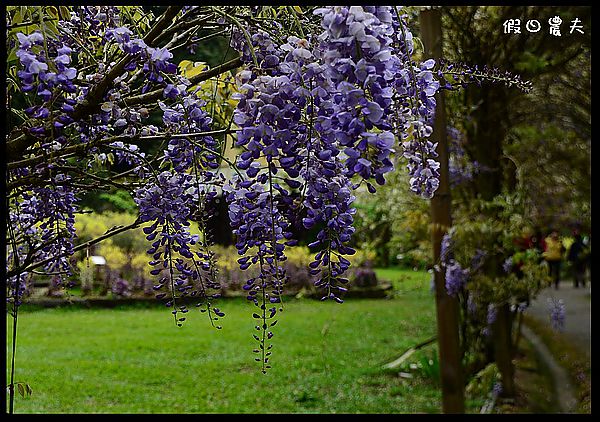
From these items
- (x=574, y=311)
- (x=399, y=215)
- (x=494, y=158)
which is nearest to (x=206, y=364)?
(x=399, y=215)

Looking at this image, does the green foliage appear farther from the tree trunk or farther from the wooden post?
the wooden post

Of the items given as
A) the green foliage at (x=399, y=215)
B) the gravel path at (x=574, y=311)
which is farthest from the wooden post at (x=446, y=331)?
the gravel path at (x=574, y=311)

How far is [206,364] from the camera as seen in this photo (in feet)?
13.5

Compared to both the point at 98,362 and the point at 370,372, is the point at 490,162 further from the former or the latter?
the point at 98,362

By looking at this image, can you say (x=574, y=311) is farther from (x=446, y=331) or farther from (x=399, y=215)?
(x=446, y=331)

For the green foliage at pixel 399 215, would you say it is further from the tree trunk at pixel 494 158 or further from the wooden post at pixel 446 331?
the wooden post at pixel 446 331

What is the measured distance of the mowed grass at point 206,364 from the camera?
11.4ft

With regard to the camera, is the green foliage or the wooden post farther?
the green foliage

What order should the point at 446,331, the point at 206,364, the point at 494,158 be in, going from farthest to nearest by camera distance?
the point at 206,364 < the point at 494,158 < the point at 446,331

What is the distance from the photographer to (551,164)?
4566 millimetres

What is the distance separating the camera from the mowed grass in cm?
349

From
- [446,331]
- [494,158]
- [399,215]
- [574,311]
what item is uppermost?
[494,158]

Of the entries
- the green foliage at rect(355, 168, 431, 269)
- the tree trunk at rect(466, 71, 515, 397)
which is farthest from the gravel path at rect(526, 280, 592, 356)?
the green foliage at rect(355, 168, 431, 269)

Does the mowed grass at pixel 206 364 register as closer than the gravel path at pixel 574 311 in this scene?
Yes
